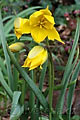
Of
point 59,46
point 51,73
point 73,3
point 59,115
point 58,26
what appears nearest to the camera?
point 51,73

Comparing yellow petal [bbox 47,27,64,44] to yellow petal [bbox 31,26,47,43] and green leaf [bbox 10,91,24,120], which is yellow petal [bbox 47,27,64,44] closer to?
yellow petal [bbox 31,26,47,43]

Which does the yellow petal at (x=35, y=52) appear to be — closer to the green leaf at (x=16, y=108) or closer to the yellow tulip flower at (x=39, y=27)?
the yellow tulip flower at (x=39, y=27)

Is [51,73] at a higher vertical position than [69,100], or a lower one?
higher

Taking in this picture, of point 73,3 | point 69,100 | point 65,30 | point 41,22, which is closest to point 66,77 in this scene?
point 69,100

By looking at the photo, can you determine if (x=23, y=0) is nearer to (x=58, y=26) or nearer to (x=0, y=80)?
(x=58, y=26)

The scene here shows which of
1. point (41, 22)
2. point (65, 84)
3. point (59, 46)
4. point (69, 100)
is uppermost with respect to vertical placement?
point (41, 22)
